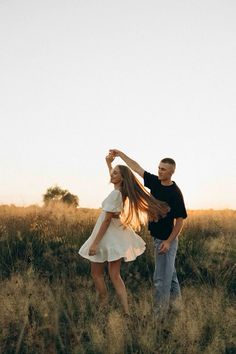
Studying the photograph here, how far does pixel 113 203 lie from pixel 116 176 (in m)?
0.30

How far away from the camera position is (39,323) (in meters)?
5.12

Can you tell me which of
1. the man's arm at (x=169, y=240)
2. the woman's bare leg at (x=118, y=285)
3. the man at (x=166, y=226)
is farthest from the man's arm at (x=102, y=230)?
the man's arm at (x=169, y=240)

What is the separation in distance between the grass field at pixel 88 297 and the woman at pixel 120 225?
0.43m

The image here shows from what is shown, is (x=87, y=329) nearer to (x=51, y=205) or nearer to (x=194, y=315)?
(x=194, y=315)

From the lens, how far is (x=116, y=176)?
5426 mm

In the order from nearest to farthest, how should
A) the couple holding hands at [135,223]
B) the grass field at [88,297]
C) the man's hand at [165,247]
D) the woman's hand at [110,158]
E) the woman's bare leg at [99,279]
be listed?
the grass field at [88,297]
the man's hand at [165,247]
the couple holding hands at [135,223]
the woman's bare leg at [99,279]
the woman's hand at [110,158]

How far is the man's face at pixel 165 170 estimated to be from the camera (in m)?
5.23

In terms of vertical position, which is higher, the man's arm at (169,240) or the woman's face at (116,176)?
the woman's face at (116,176)

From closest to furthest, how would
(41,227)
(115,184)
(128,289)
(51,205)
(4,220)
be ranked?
(115,184) < (128,289) < (41,227) < (4,220) < (51,205)

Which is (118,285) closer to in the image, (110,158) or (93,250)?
(93,250)

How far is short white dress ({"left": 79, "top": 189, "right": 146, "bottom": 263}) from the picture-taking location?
17.4 feet

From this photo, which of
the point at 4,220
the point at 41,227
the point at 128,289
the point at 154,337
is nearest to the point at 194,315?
the point at 154,337

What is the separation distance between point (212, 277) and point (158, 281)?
2269 millimetres

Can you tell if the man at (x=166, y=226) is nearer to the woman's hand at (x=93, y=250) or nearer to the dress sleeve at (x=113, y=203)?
the dress sleeve at (x=113, y=203)
